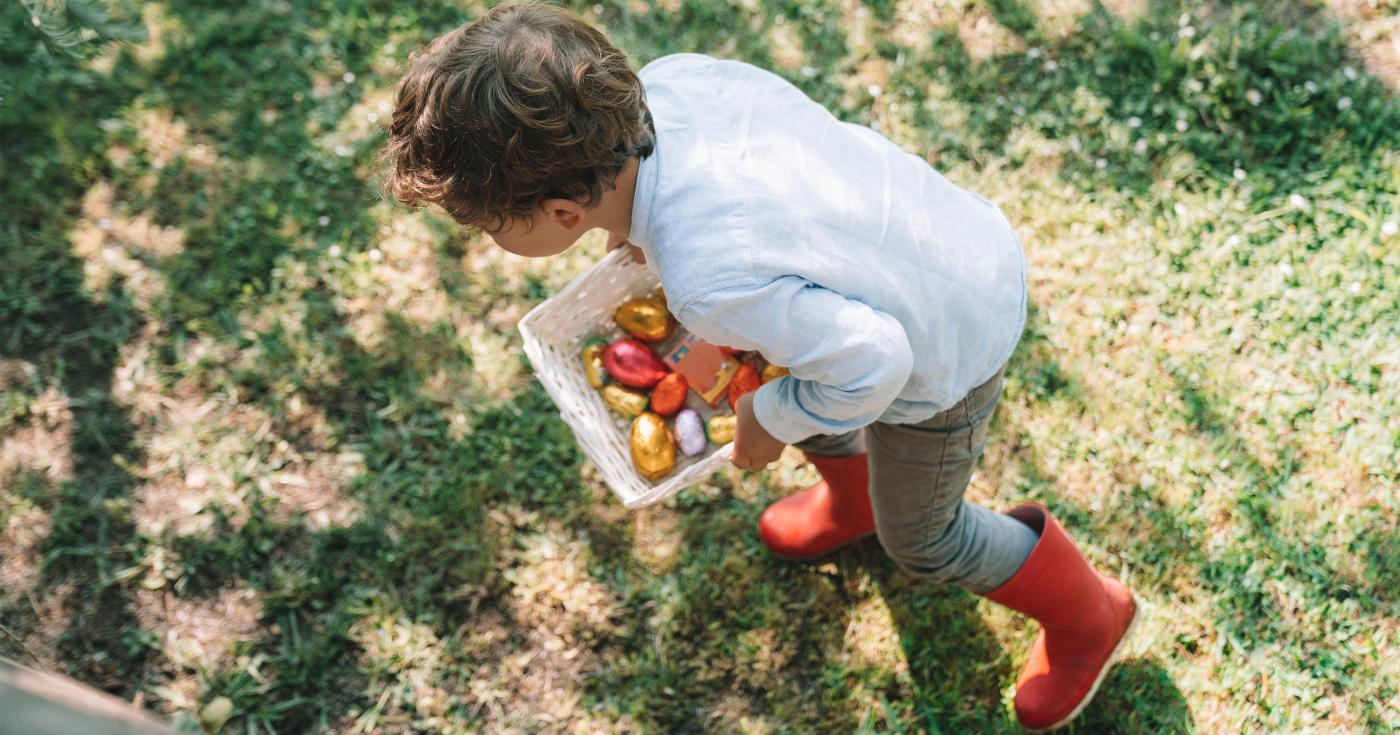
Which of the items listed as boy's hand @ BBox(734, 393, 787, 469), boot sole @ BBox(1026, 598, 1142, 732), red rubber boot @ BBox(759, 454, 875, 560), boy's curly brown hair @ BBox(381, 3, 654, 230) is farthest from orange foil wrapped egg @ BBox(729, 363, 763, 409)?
boot sole @ BBox(1026, 598, 1142, 732)

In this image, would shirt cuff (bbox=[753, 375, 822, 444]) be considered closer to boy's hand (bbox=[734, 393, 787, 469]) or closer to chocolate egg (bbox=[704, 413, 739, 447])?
boy's hand (bbox=[734, 393, 787, 469])

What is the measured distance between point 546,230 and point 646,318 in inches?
27.3

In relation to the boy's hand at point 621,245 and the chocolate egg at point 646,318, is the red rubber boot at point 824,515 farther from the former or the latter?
the boy's hand at point 621,245

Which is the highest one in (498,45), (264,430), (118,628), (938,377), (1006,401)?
(498,45)

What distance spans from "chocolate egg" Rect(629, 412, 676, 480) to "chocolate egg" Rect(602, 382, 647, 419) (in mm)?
52

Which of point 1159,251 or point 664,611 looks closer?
point 664,611

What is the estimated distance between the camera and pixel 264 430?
2.75 meters

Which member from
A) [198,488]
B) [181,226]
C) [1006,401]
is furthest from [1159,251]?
[181,226]

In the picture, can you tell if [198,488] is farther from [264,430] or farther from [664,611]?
[664,611]

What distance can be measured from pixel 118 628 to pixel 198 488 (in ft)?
1.25

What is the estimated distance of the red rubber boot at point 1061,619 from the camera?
6.81 feet

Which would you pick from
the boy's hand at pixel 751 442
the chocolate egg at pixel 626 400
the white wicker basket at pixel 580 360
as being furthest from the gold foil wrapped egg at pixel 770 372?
the boy's hand at pixel 751 442

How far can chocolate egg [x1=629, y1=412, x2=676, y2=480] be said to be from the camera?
213cm

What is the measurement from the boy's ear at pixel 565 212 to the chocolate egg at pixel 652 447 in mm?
661
